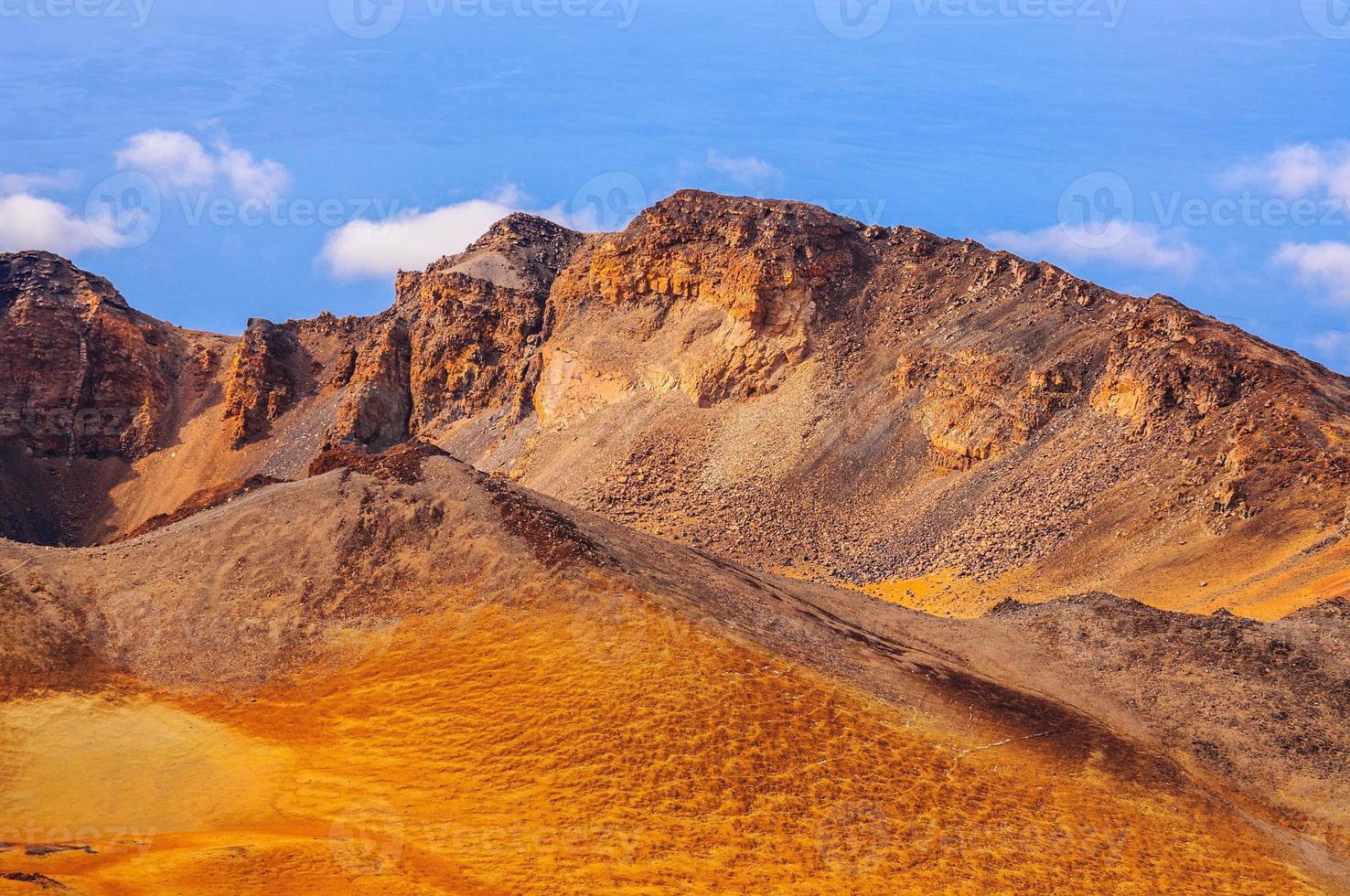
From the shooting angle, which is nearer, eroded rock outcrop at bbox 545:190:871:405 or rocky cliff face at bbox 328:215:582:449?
eroded rock outcrop at bbox 545:190:871:405

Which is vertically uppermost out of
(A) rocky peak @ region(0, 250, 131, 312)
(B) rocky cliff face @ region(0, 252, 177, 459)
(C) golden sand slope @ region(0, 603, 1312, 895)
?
(A) rocky peak @ region(0, 250, 131, 312)

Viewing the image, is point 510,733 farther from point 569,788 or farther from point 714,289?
point 714,289

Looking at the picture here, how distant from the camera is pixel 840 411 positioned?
58.2 m

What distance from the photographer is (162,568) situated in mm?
25969

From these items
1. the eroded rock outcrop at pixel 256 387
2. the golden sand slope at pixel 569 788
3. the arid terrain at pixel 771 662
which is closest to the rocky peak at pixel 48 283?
the eroded rock outcrop at pixel 256 387

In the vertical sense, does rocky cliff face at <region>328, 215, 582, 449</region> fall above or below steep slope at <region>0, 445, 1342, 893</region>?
above

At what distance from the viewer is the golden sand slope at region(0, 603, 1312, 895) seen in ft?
58.0

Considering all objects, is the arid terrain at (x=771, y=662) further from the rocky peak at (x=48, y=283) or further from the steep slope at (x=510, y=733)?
the rocky peak at (x=48, y=283)

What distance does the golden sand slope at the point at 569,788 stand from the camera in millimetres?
17688

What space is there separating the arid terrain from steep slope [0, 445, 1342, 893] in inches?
3.2

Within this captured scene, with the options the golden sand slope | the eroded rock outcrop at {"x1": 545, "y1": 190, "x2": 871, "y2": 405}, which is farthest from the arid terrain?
the eroded rock outcrop at {"x1": 545, "y1": 190, "x2": 871, "y2": 405}

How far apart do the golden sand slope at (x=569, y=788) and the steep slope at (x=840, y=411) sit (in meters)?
17.8

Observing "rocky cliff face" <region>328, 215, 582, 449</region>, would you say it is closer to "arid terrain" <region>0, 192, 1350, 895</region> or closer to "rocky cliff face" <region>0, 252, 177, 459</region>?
"rocky cliff face" <region>0, 252, 177, 459</region>

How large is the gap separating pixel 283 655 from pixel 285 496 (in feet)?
16.4
